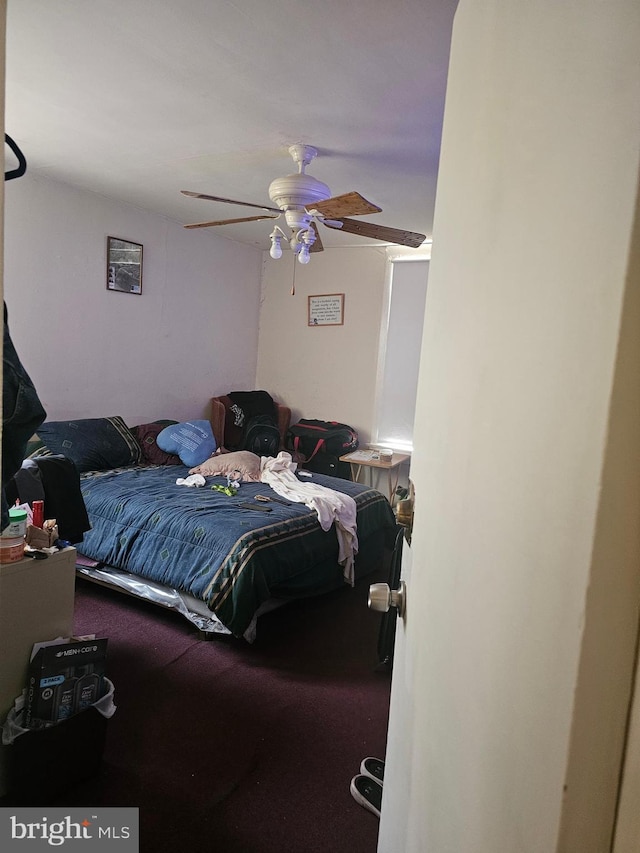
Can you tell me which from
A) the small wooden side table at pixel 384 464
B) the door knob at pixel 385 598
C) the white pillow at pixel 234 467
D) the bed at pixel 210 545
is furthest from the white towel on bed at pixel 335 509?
the door knob at pixel 385 598

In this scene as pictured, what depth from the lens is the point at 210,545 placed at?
260 cm

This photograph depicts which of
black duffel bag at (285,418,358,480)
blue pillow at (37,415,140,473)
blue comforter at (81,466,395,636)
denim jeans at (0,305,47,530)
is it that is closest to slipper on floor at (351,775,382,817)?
blue comforter at (81,466,395,636)

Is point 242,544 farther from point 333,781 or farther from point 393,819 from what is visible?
point 393,819

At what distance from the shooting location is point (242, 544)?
2.54 meters

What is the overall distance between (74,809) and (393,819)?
115cm

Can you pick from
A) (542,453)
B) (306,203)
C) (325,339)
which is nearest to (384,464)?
(325,339)

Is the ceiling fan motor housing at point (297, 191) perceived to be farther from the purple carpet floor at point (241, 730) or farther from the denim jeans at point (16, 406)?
the purple carpet floor at point (241, 730)

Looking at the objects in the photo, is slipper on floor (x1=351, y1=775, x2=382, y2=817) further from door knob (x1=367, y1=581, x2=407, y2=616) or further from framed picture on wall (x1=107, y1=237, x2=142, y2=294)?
framed picture on wall (x1=107, y1=237, x2=142, y2=294)

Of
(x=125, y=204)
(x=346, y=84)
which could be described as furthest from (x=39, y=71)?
(x=125, y=204)

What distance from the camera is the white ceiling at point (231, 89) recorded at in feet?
5.59

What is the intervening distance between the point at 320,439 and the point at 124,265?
2.16 m

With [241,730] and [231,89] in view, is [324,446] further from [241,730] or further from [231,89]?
[231,89]

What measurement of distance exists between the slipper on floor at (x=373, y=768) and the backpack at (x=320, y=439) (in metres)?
3.08

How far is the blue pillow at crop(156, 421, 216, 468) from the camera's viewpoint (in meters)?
3.99
